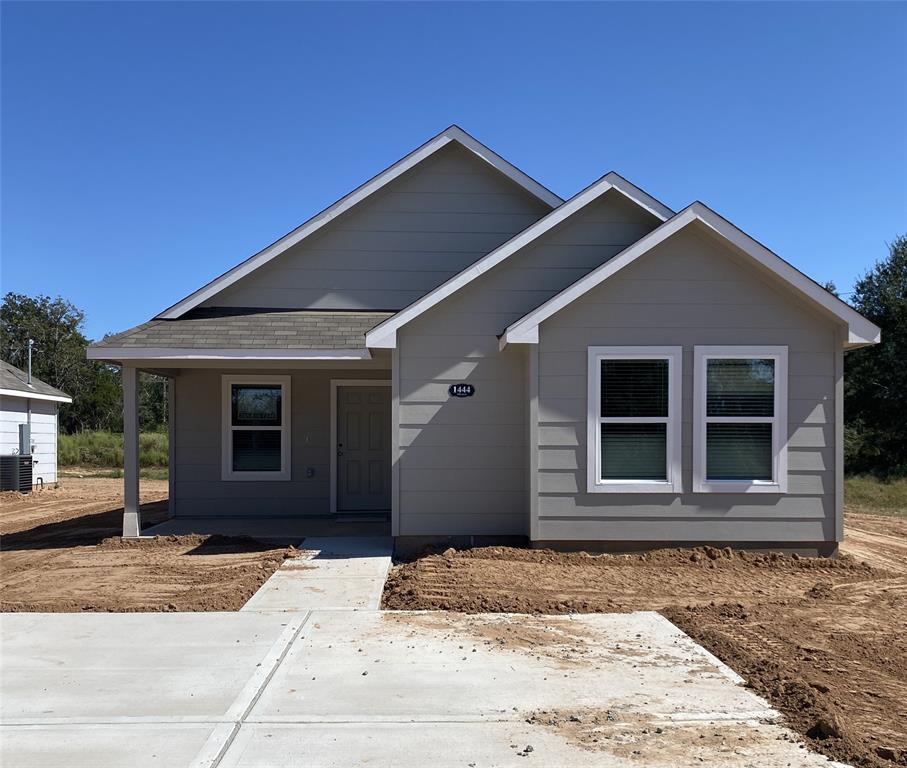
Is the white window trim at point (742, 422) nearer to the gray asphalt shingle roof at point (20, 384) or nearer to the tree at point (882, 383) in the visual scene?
the gray asphalt shingle roof at point (20, 384)

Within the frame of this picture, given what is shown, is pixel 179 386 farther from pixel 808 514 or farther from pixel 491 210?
pixel 808 514

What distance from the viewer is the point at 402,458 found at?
9.75 metres

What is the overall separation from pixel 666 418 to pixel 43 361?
52.2 m

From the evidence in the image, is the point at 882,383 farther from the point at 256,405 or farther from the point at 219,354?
the point at 219,354

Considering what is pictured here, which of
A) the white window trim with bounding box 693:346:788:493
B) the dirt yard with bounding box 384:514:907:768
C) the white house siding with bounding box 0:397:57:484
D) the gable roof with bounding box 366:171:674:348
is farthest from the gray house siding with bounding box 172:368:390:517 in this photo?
the white house siding with bounding box 0:397:57:484

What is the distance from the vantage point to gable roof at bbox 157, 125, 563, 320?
12.0m

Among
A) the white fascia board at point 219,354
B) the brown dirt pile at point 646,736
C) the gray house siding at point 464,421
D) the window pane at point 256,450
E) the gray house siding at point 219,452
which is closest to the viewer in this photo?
the brown dirt pile at point 646,736

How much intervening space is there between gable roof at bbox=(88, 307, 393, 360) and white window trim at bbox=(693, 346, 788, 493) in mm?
4291

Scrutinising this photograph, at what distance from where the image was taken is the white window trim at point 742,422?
9.08 m

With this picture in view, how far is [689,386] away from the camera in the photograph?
913cm

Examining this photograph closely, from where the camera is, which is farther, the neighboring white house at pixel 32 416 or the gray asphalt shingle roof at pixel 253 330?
the neighboring white house at pixel 32 416

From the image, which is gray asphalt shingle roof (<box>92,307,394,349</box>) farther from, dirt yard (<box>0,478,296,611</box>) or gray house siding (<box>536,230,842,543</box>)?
gray house siding (<box>536,230,842,543</box>)

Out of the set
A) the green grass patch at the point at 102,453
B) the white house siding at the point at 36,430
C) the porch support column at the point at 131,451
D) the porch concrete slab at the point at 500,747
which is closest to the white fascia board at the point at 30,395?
the white house siding at the point at 36,430

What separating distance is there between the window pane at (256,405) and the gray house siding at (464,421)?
12.3 feet
